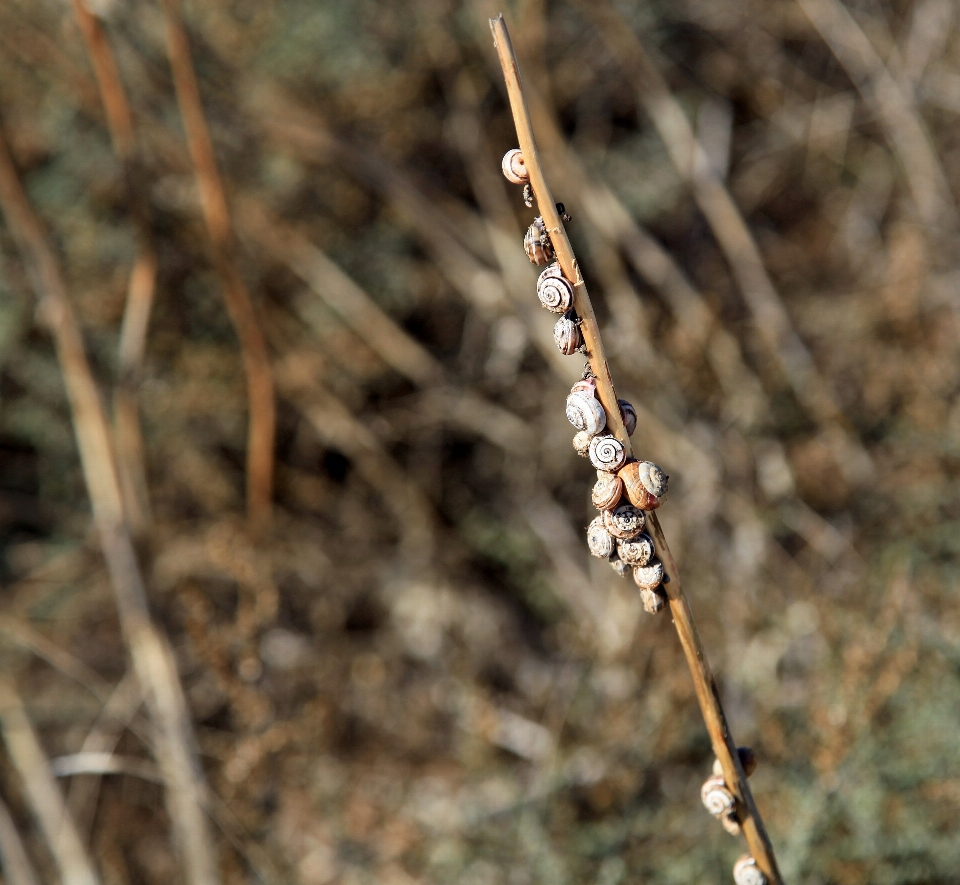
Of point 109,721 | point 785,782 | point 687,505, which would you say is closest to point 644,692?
point 785,782

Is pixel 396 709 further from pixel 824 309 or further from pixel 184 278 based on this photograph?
pixel 824 309

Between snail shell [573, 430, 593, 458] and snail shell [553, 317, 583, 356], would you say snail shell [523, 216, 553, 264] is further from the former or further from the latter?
snail shell [573, 430, 593, 458]

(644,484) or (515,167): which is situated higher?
(515,167)

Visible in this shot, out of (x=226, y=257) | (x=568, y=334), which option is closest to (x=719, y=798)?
(x=568, y=334)

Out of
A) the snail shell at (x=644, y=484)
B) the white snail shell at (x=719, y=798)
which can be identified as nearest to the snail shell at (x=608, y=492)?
the snail shell at (x=644, y=484)

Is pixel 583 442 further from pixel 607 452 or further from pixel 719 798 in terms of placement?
pixel 719 798

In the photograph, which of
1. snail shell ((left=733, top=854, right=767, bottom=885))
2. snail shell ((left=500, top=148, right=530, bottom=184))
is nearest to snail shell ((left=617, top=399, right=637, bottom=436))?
snail shell ((left=500, top=148, right=530, bottom=184))
